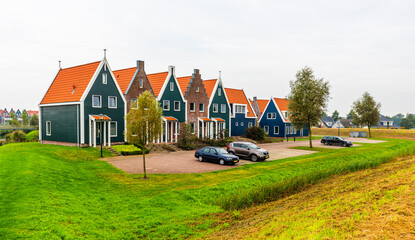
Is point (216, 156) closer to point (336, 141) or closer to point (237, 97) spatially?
point (336, 141)

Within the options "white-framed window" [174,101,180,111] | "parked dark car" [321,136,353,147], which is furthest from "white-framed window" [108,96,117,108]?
"parked dark car" [321,136,353,147]

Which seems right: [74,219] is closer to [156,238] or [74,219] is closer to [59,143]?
[156,238]

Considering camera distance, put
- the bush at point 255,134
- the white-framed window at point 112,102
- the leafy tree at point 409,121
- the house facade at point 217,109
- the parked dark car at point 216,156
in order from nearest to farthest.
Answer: the parked dark car at point 216,156 → the white-framed window at point 112,102 → the house facade at point 217,109 → the bush at point 255,134 → the leafy tree at point 409,121

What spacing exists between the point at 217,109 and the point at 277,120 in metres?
17.2

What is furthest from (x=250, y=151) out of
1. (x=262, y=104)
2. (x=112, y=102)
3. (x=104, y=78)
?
(x=262, y=104)

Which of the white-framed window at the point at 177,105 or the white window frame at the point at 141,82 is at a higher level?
the white window frame at the point at 141,82

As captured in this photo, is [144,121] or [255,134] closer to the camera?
[144,121]

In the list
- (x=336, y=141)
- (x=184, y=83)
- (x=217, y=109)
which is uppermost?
(x=184, y=83)

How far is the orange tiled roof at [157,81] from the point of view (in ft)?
120

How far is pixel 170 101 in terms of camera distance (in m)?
37.4

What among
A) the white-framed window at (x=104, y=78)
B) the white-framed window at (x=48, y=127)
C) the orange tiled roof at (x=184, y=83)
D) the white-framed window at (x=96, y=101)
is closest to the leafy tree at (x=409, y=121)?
the orange tiled roof at (x=184, y=83)

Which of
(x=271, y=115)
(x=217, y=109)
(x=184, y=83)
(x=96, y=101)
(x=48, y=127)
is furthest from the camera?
(x=271, y=115)

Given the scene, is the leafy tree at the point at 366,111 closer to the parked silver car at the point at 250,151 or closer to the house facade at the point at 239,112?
the house facade at the point at 239,112

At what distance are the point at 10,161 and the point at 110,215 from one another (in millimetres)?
11679
